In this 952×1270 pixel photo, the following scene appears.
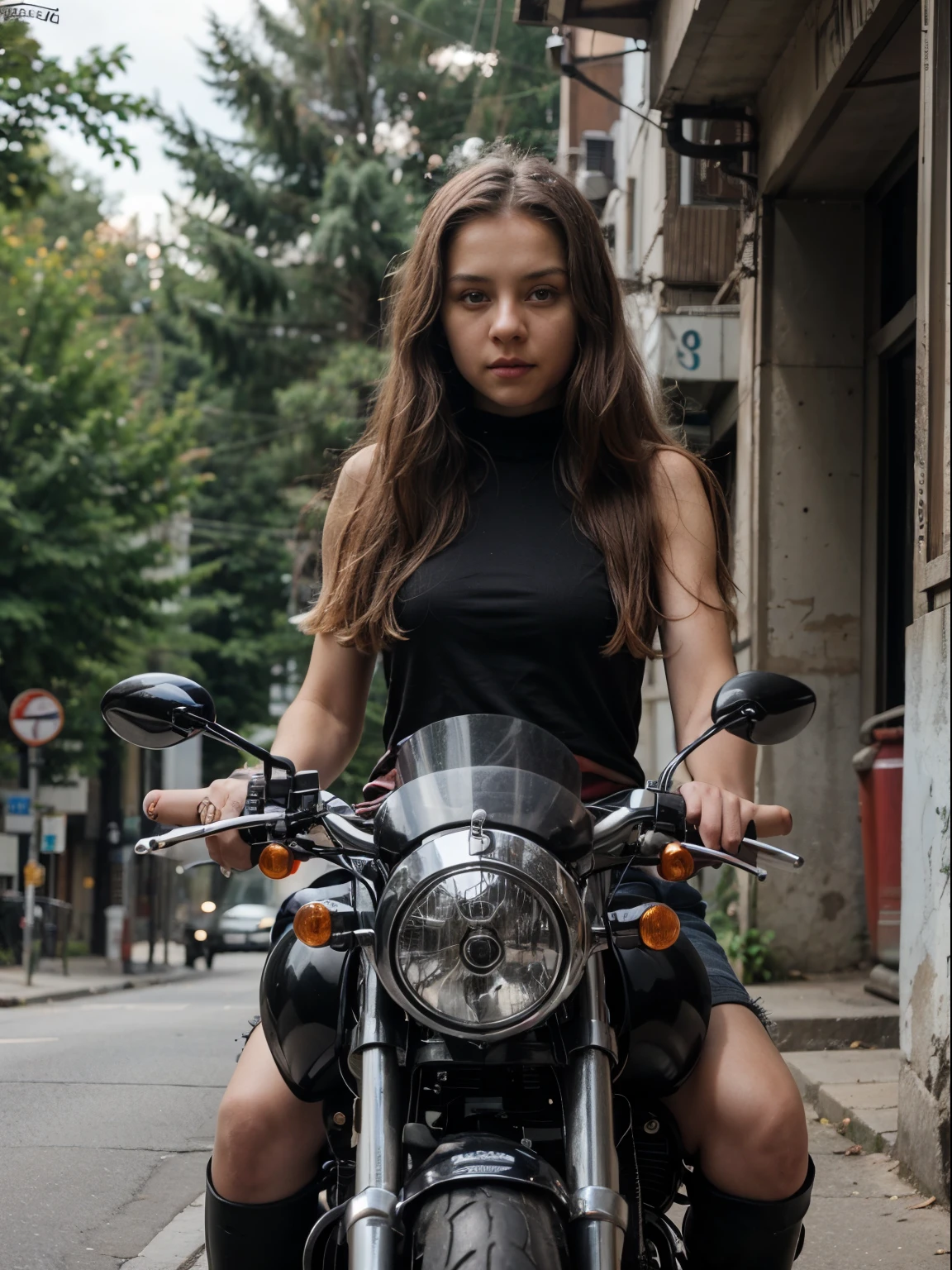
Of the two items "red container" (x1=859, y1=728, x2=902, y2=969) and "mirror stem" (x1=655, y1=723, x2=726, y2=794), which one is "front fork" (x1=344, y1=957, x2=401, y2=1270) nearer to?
"mirror stem" (x1=655, y1=723, x2=726, y2=794)

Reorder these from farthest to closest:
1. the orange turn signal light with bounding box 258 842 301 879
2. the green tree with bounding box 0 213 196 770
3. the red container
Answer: the green tree with bounding box 0 213 196 770 → the red container → the orange turn signal light with bounding box 258 842 301 879

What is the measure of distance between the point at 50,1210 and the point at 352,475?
320 cm

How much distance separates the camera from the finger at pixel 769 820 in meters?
2.28

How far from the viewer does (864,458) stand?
1012cm

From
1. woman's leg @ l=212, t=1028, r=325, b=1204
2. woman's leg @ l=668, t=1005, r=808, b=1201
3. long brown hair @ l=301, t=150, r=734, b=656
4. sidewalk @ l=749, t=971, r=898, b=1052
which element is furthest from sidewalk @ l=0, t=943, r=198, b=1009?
woman's leg @ l=668, t=1005, r=808, b=1201

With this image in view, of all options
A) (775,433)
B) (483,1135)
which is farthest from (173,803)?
(775,433)

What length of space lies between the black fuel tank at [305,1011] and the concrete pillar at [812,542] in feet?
24.9

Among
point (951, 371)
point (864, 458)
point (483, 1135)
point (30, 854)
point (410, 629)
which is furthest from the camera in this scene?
point (30, 854)

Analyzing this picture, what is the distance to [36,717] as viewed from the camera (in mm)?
20359

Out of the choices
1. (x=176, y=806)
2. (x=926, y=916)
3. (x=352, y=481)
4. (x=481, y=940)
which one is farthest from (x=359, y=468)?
(x=926, y=916)

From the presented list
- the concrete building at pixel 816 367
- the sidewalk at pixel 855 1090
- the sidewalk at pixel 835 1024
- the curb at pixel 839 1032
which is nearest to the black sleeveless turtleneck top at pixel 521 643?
the sidewalk at pixel 855 1090

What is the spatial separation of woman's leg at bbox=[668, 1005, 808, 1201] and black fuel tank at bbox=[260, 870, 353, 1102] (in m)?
0.49

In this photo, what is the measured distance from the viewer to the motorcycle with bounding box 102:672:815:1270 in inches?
75.0

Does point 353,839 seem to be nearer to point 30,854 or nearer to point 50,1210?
point 50,1210
